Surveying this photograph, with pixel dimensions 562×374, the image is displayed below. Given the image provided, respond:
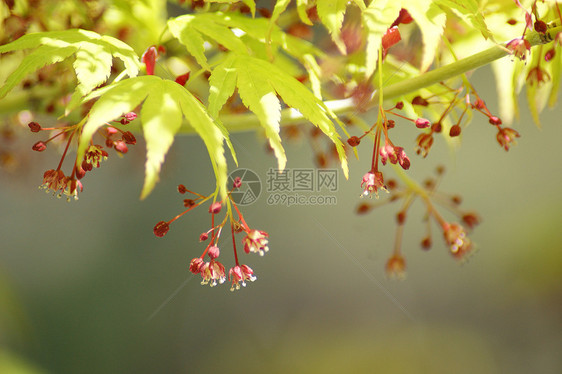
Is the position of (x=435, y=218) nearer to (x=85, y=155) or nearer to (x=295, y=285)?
(x=85, y=155)

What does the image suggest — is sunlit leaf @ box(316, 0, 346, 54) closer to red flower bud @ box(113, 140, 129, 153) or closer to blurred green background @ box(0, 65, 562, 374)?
red flower bud @ box(113, 140, 129, 153)

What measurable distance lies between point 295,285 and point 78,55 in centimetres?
208

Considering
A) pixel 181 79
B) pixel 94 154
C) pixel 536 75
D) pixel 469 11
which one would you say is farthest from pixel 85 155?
pixel 536 75

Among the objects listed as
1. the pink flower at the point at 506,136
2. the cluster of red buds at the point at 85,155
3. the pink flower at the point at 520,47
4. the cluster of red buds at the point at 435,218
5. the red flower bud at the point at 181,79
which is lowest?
the cluster of red buds at the point at 435,218

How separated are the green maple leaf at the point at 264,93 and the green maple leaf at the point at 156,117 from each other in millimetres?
39

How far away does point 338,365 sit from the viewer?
2.44 meters

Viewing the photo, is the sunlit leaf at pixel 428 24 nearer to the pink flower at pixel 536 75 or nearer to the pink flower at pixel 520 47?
the pink flower at pixel 520 47

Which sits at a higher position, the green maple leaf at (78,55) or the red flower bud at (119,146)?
the green maple leaf at (78,55)

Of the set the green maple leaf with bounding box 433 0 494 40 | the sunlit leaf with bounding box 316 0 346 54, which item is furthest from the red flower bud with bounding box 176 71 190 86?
the green maple leaf with bounding box 433 0 494 40

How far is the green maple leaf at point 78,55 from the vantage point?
0.43 metres

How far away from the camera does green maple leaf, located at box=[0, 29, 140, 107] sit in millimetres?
434

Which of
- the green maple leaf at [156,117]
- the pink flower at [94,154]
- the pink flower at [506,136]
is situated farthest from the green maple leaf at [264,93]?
the pink flower at [506,136]

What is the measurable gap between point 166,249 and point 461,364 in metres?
1.68

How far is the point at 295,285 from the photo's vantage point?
7.93ft
